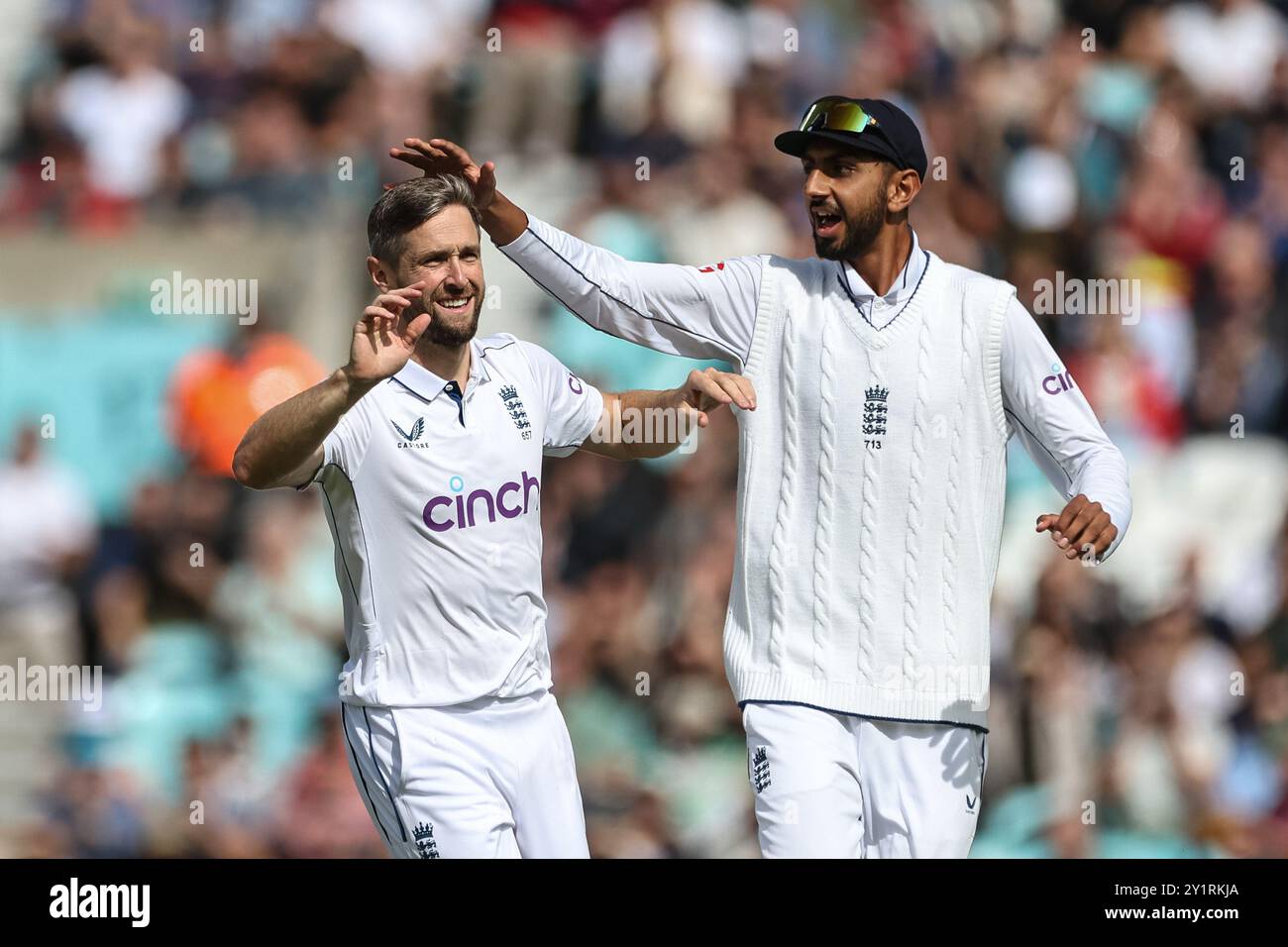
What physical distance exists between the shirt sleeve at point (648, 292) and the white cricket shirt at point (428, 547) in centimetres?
50

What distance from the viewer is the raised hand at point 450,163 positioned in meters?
5.24

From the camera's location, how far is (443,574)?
5156 millimetres

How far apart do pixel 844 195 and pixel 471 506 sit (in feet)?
4.40

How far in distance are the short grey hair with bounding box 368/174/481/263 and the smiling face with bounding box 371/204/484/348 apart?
0.06 ft

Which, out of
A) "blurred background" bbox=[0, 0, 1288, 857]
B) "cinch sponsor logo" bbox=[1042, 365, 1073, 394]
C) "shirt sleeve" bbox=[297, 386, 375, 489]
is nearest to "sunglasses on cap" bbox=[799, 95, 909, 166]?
"cinch sponsor logo" bbox=[1042, 365, 1073, 394]

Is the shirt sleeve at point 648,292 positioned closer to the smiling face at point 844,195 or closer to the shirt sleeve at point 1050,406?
the smiling face at point 844,195

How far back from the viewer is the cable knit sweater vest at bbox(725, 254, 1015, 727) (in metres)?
5.30

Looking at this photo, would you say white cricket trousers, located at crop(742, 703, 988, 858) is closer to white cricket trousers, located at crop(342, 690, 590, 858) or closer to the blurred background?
white cricket trousers, located at crop(342, 690, 590, 858)

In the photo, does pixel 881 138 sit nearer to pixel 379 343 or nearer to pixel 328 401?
pixel 379 343

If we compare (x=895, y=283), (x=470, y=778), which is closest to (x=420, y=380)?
(x=470, y=778)

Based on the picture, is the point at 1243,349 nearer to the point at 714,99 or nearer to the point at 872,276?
the point at 714,99

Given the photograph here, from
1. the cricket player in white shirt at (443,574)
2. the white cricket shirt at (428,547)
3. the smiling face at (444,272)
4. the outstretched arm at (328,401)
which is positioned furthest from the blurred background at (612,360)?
the outstretched arm at (328,401)

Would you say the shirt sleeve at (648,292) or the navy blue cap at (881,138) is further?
the shirt sleeve at (648,292)

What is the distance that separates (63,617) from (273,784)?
53.3 inches
